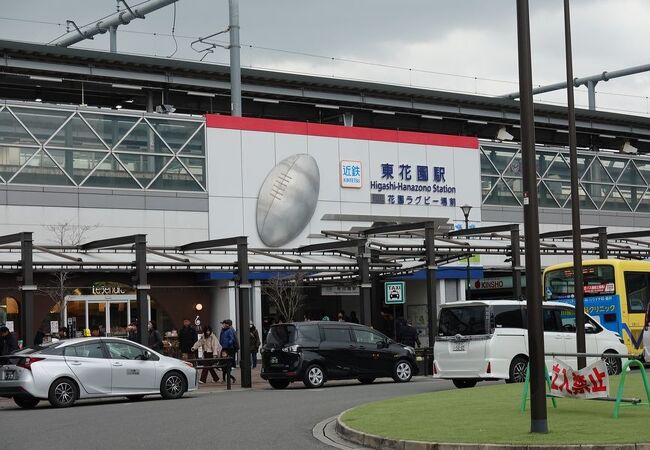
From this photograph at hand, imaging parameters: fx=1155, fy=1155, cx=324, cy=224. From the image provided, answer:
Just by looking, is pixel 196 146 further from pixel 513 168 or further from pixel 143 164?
pixel 513 168

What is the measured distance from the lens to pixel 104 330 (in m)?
42.8

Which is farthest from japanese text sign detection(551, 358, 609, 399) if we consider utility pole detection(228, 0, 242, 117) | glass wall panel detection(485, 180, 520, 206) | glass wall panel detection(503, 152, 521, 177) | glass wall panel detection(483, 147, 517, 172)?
glass wall panel detection(503, 152, 521, 177)

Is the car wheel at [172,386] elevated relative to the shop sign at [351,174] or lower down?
lower down

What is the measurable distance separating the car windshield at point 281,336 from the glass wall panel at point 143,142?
17473 mm

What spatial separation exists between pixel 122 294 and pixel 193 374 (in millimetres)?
18482

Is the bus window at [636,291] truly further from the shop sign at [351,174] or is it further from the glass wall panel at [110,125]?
the glass wall panel at [110,125]

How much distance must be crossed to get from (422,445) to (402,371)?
1640 cm

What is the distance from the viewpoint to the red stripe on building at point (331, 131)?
156ft

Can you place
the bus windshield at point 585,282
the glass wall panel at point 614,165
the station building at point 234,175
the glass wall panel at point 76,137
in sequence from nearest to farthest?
the bus windshield at point 585,282 < the station building at point 234,175 < the glass wall panel at point 76,137 < the glass wall panel at point 614,165

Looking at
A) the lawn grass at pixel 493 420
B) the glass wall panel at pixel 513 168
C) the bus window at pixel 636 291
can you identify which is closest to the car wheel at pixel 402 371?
the bus window at pixel 636 291

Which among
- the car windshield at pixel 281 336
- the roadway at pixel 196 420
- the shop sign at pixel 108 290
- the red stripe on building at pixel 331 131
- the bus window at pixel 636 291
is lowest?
the roadway at pixel 196 420

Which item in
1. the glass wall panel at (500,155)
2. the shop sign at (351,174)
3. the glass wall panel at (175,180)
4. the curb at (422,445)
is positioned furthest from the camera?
the glass wall panel at (500,155)

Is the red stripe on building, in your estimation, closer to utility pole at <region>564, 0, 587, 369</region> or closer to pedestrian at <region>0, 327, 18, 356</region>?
pedestrian at <region>0, 327, 18, 356</region>

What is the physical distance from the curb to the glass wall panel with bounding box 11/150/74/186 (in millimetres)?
27910
